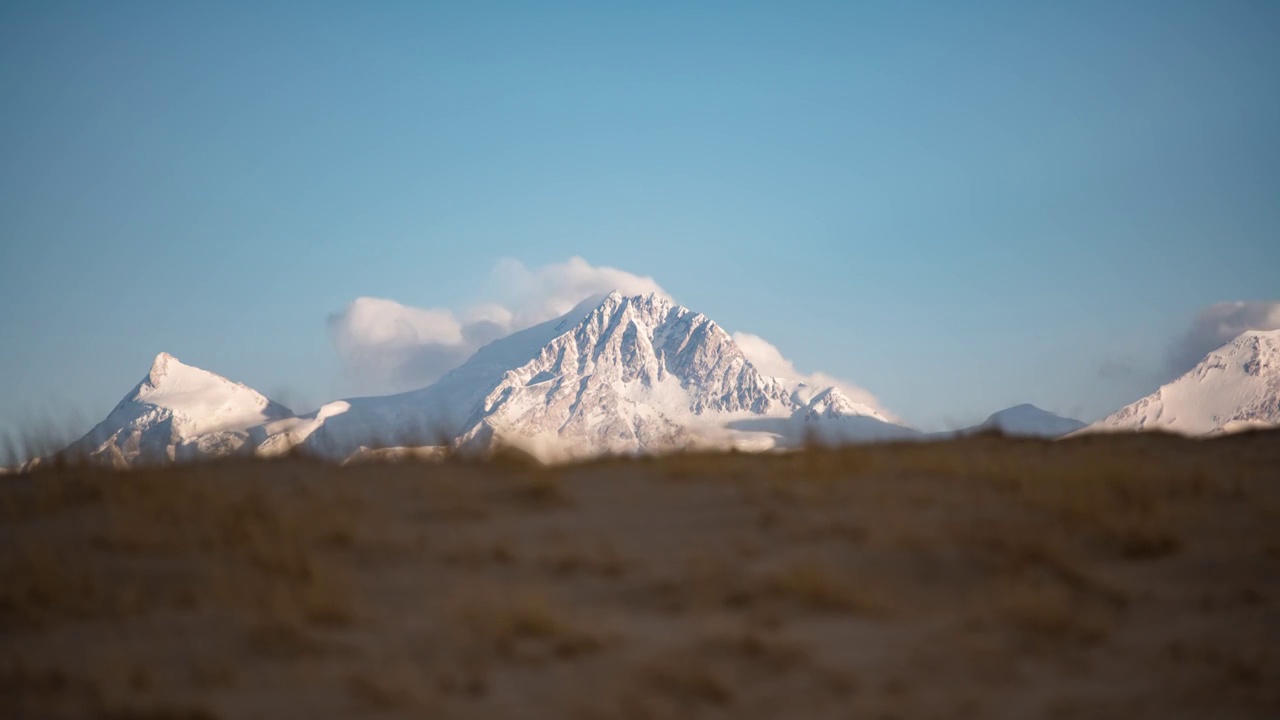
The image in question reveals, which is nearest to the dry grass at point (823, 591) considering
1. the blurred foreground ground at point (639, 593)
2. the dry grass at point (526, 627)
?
the blurred foreground ground at point (639, 593)

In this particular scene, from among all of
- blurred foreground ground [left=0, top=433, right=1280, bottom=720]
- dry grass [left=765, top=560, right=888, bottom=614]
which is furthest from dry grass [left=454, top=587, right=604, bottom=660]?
dry grass [left=765, top=560, right=888, bottom=614]

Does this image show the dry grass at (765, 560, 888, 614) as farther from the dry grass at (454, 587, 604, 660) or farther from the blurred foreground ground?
the dry grass at (454, 587, 604, 660)

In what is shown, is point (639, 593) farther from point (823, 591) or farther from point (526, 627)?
point (823, 591)

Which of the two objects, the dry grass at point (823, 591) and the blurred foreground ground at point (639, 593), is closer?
the blurred foreground ground at point (639, 593)

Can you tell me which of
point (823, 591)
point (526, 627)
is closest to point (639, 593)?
point (526, 627)

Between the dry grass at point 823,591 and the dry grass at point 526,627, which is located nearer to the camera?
the dry grass at point 526,627

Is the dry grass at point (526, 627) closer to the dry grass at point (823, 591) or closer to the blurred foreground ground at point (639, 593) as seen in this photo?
the blurred foreground ground at point (639, 593)

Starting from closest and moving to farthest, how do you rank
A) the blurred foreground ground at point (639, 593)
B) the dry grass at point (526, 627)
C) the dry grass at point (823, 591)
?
the blurred foreground ground at point (639, 593) < the dry grass at point (526, 627) < the dry grass at point (823, 591)

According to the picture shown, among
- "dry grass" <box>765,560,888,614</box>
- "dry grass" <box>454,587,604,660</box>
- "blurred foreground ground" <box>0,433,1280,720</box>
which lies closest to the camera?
"blurred foreground ground" <box>0,433,1280,720</box>

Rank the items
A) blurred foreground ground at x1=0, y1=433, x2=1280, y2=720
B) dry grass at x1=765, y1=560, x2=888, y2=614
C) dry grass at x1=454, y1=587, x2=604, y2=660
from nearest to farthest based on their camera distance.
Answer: blurred foreground ground at x1=0, y1=433, x2=1280, y2=720
dry grass at x1=454, y1=587, x2=604, y2=660
dry grass at x1=765, y1=560, x2=888, y2=614

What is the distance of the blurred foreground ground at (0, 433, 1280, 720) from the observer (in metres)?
6.16

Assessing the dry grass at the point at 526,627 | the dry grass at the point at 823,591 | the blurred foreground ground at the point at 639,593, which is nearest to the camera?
the blurred foreground ground at the point at 639,593

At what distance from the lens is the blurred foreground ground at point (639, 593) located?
6160 millimetres

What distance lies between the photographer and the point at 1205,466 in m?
11.8
